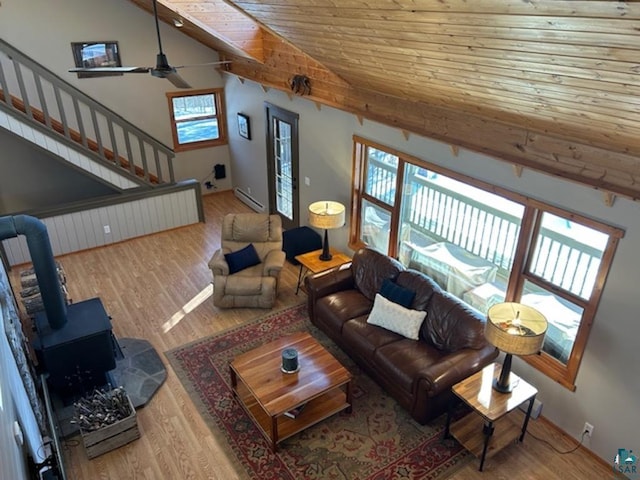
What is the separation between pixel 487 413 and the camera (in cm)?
379

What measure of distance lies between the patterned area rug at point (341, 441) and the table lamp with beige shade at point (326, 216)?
1674mm

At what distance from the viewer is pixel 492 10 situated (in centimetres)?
214

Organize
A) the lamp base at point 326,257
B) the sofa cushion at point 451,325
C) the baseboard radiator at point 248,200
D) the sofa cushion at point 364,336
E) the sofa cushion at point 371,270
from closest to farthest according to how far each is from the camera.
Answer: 1. the sofa cushion at point 451,325
2. the sofa cushion at point 364,336
3. the sofa cushion at point 371,270
4. the lamp base at point 326,257
5. the baseboard radiator at point 248,200

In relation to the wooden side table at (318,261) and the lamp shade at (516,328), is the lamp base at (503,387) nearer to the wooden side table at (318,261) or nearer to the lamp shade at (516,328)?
the lamp shade at (516,328)

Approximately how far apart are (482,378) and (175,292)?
13.1ft

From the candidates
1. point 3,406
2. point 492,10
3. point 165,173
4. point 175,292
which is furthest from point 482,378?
point 165,173

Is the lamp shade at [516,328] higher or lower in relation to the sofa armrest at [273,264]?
higher

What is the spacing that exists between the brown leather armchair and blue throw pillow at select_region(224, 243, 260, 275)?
0.14 ft

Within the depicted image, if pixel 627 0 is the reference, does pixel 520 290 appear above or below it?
below

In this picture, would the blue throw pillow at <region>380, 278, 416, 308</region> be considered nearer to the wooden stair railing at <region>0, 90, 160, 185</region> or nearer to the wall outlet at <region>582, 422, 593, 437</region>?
the wall outlet at <region>582, 422, 593, 437</region>

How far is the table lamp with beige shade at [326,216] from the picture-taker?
5797 millimetres

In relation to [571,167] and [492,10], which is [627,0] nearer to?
[492,10]

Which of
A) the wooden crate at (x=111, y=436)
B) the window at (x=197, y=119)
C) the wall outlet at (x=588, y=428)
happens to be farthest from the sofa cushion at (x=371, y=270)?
the window at (x=197, y=119)

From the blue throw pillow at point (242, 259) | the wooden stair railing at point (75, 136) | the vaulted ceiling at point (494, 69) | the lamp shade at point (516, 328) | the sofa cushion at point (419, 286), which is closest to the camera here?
the vaulted ceiling at point (494, 69)
